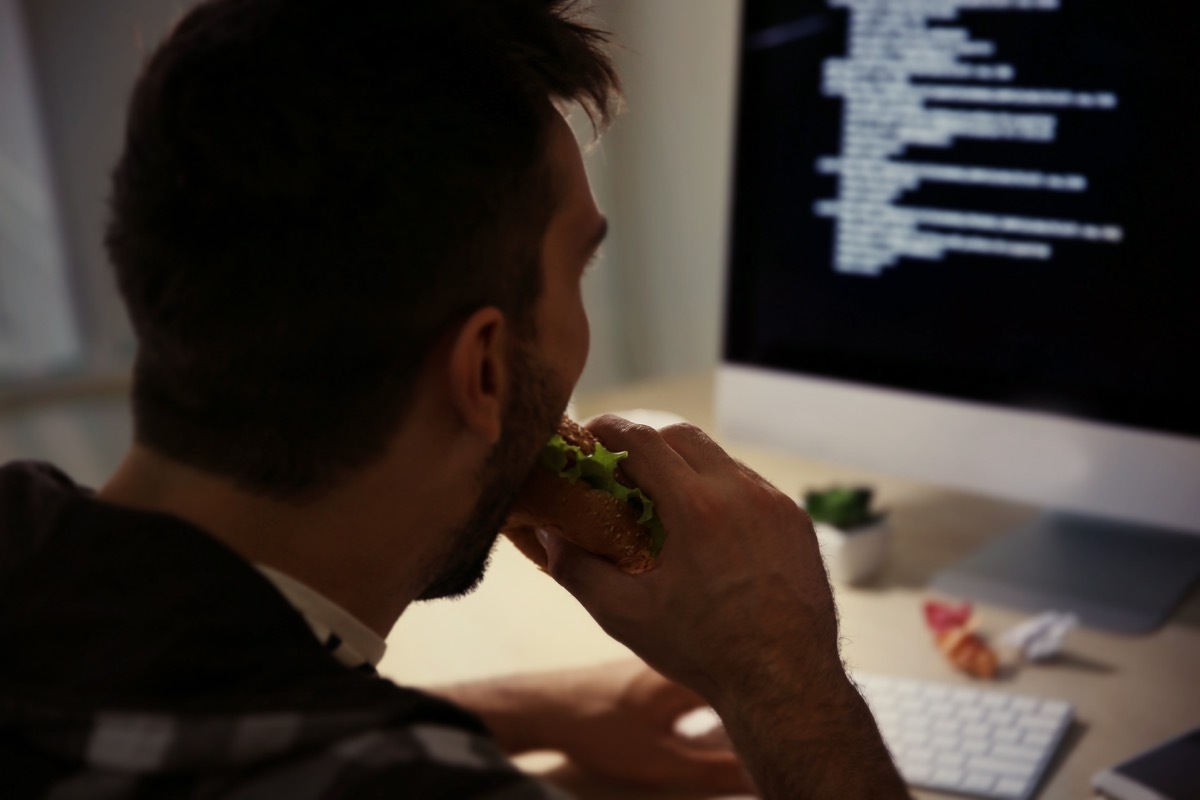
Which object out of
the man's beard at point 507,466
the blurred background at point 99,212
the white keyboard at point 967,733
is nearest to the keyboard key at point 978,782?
the white keyboard at point 967,733

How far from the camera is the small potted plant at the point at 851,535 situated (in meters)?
1.25

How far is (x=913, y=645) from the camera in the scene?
44.9 inches

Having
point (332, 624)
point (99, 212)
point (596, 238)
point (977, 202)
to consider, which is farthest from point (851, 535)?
point (99, 212)

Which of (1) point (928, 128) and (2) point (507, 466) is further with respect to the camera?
(1) point (928, 128)

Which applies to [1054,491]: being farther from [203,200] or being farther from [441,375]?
[203,200]

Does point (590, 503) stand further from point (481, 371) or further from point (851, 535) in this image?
point (851, 535)

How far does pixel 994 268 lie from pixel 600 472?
0.58 meters

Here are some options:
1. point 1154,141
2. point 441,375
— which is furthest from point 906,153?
point 441,375

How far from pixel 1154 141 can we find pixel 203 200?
2.86 feet

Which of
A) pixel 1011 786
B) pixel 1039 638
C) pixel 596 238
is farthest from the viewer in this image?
pixel 1039 638

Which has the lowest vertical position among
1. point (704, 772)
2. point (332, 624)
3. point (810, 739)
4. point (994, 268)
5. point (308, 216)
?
point (704, 772)

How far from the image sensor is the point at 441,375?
0.69m

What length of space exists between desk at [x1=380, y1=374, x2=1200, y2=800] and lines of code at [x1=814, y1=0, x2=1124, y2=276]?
12.7 inches

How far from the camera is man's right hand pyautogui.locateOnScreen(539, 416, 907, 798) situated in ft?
2.65
